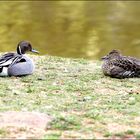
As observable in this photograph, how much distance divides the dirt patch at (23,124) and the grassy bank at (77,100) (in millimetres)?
90

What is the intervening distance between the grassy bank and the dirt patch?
0.09 meters

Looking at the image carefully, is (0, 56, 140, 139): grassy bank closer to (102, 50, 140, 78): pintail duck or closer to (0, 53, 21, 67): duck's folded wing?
(102, 50, 140, 78): pintail duck

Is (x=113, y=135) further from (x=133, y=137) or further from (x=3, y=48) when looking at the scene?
(x=3, y=48)

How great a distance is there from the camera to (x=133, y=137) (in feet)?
22.1

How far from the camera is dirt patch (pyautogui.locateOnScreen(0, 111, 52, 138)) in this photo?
6652mm

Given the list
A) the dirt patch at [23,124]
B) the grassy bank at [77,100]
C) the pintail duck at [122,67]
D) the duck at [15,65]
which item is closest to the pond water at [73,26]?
the pintail duck at [122,67]

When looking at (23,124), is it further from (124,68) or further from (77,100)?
(124,68)

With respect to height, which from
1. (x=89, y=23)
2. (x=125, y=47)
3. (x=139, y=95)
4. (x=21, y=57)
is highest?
(x=89, y=23)

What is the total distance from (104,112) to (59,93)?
1330mm

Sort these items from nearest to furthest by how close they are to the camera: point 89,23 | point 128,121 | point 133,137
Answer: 1. point 133,137
2. point 128,121
3. point 89,23

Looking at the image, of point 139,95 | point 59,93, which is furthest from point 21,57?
point 139,95

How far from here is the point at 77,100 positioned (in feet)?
28.0

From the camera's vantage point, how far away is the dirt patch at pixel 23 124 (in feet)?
21.8

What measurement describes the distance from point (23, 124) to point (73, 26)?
60.5 feet
